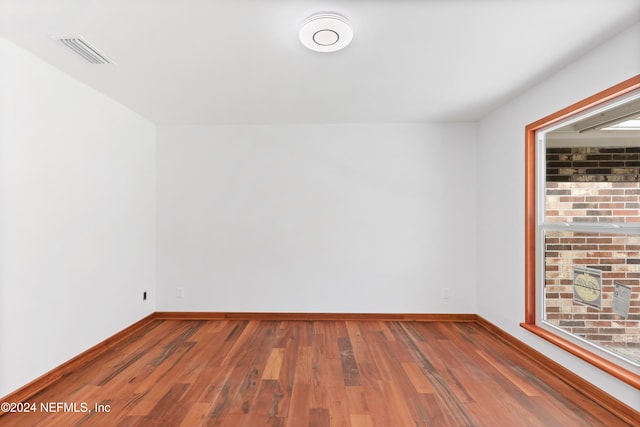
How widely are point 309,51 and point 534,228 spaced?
2.52 meters

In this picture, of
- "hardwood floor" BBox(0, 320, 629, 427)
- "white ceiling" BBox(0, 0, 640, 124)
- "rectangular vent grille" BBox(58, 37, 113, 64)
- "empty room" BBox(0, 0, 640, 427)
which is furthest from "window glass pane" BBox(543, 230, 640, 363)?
"rectangular vent grille" BBox(58, 37, 113, 64)

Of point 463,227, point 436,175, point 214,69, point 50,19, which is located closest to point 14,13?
point 50,19

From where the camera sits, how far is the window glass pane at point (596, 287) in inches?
80.0

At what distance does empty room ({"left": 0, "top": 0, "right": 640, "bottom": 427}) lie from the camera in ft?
6.29

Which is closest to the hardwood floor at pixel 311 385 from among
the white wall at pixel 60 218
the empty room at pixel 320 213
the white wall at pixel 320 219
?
the empty room at pixel 320 213

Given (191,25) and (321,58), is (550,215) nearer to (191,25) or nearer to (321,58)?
(321,58)

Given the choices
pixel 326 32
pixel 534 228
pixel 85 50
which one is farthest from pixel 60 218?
pixel 534 228

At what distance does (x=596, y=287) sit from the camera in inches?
88.7

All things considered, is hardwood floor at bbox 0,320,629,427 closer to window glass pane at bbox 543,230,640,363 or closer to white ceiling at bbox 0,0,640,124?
window glass pane at bbox 543,230,640,363

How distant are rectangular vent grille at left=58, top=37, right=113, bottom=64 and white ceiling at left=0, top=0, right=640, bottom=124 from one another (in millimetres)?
63

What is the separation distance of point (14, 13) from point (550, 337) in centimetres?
431

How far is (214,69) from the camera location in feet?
7.86

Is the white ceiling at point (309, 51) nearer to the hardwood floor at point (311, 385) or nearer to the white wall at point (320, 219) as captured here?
the white wall at point (320, 219)

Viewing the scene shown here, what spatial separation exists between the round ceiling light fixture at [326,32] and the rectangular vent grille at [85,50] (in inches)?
57.7
